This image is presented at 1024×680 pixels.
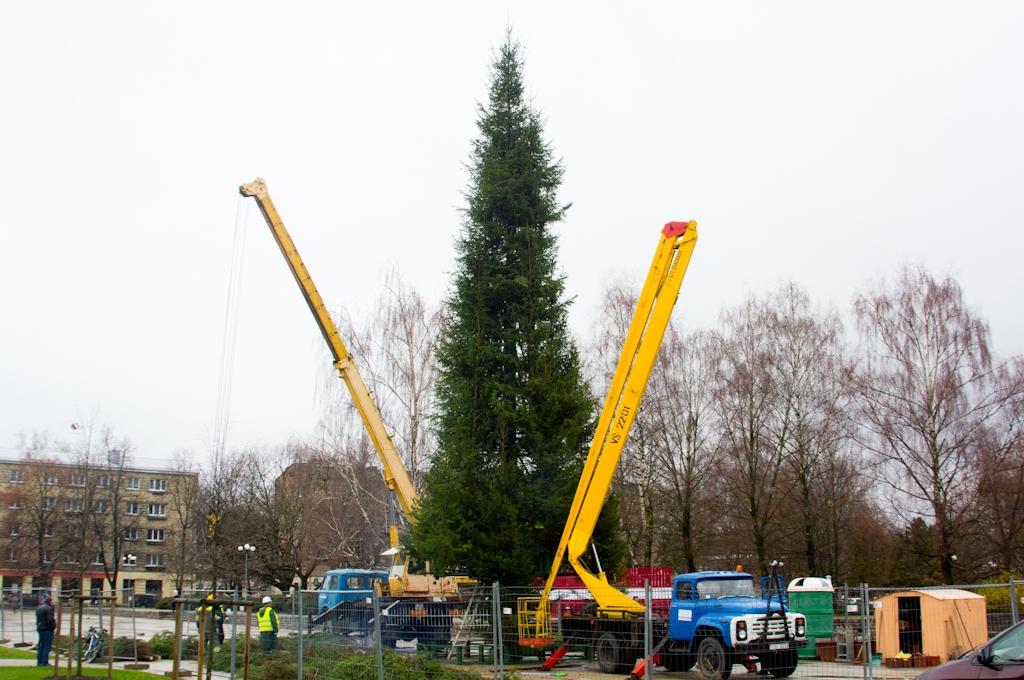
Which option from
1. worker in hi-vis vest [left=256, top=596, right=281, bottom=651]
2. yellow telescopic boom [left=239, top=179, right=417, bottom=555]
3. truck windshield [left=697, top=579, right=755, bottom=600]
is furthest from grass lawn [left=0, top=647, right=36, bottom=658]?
truck windshield [left=697, top=579, right=755, bottom=600]

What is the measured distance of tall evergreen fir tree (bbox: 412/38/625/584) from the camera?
2384 cm

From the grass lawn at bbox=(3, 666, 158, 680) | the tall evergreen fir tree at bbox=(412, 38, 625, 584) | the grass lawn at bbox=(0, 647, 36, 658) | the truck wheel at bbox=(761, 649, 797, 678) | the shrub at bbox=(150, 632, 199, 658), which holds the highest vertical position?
the tall evergreen fir tree at bbox=(412, 38, 625, 584)

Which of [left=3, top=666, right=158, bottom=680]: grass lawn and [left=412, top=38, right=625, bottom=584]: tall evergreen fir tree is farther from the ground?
[left=412, top=38, right=625, bottom=584]: tall evergreen fir tree

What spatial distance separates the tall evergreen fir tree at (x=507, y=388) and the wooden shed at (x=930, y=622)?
705 centimetres

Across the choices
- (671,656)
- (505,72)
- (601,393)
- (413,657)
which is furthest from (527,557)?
(601,393)

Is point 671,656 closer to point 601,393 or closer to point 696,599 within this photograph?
point 696,599

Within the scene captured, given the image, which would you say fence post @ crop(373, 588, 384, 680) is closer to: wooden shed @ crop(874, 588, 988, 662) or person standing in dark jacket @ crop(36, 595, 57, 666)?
person standing in dark jacket @ crop(36, 595, 57, 666)

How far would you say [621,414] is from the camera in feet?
66.1

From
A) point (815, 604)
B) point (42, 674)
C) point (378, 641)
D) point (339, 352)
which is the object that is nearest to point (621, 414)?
point (378, 641)

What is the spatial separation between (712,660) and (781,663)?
1.20 meters

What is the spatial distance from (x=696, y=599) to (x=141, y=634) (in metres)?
17.5

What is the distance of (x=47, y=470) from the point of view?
219 feet

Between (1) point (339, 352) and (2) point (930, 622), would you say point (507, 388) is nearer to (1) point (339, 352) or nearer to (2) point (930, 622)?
(1) point (339, 352)

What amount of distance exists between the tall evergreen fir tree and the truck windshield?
654 centimetres
